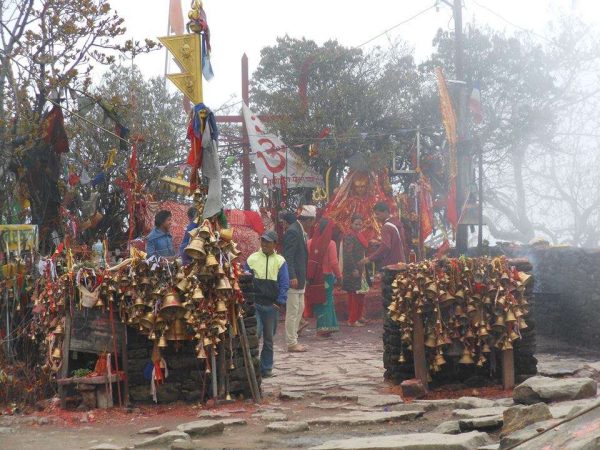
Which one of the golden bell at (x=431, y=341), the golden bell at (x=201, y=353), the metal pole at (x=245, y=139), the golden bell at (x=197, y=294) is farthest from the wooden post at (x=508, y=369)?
the metal pole at (x=245, y=139)

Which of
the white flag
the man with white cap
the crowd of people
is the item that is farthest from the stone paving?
the white flag

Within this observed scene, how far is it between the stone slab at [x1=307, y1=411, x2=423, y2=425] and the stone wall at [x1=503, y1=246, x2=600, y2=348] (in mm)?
6257

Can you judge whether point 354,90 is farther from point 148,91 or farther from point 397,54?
point 148,91

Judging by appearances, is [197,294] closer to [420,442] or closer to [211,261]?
[211,261]

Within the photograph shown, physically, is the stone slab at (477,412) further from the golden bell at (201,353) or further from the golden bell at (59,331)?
the golden bell at (59,331)

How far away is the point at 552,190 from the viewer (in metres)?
35.0

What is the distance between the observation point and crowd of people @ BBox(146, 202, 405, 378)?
1185cm

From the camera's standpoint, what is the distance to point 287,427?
866 centimetres

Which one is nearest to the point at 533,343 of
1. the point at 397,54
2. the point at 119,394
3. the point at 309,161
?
the point at 119,394

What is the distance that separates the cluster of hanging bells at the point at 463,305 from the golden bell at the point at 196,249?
223 cm

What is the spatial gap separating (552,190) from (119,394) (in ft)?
89.8

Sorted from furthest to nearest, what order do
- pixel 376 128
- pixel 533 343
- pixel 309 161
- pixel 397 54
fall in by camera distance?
pixel 397 54
pixel 376 128
pixel 309 161
pixel 533 343

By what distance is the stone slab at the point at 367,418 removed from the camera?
347 inches

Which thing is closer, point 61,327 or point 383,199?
point 61,327
